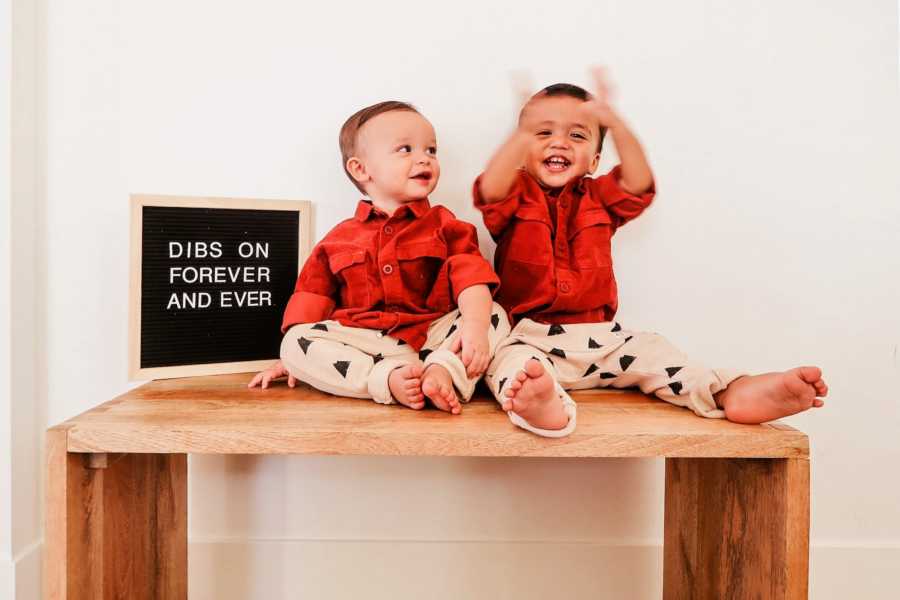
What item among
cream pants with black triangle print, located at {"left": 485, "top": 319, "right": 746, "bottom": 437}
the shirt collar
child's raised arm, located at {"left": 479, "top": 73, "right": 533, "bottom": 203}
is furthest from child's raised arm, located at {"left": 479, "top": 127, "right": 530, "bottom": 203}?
cream pants with black triangle print, located at {"left": 485, "top": 319, "right": 746, "bottom": 437}

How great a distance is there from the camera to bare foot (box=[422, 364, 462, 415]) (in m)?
0.85

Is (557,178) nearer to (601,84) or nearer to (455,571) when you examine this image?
(601,84)

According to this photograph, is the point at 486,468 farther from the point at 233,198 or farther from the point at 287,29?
the point at 287,29

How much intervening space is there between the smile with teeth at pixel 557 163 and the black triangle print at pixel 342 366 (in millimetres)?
451

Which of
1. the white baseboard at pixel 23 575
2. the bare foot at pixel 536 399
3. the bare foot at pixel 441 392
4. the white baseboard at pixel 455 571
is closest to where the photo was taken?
the bare foot at pixel 536 399

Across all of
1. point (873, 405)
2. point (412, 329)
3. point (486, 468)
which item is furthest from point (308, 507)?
point (873, 405)

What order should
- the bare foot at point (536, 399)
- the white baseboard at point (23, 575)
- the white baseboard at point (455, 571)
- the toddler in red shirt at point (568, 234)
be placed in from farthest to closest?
1. the white baseboard at point (455, 571)
2. the white baseboard at point (23, 575)
3. the toddler in red shirt at point (568, 234)
4. the bare foot at point (536, 399)

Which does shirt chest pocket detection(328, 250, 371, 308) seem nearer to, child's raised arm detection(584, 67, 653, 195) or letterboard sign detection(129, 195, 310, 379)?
letterboard sign detection(129, 195, 310, 379)

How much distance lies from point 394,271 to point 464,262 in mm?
111

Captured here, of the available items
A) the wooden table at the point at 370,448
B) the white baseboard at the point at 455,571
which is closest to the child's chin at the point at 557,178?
the wooden table at the point at 370,448

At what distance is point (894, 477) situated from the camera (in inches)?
49.3

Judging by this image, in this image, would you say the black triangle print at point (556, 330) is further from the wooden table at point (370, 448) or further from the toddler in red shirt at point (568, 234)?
the wooden table at point (370, 448)

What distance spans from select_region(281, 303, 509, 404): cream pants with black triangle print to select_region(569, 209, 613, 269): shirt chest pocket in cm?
16

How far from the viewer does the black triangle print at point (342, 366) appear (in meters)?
0.95
